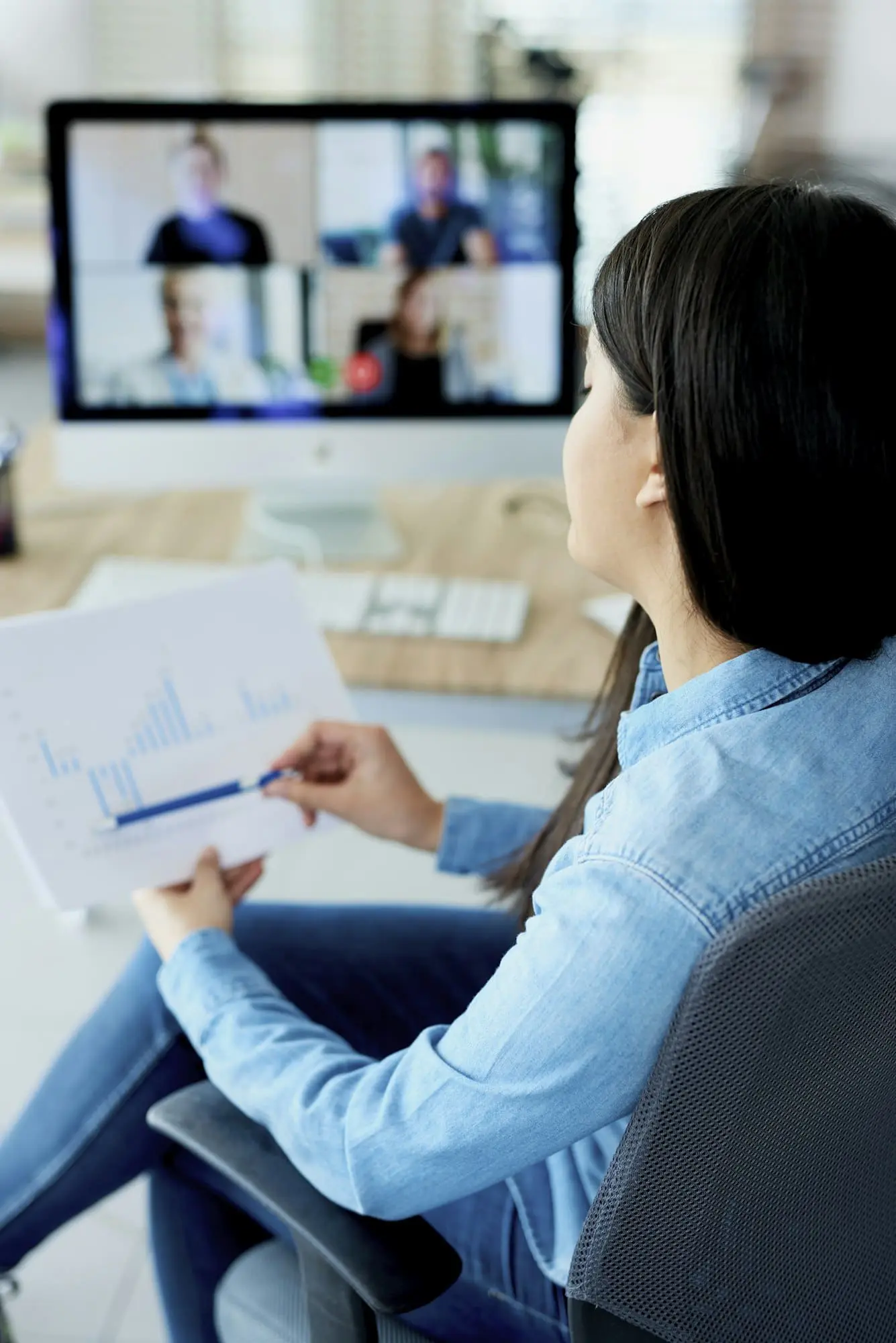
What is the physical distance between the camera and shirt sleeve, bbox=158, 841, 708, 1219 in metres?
0.62

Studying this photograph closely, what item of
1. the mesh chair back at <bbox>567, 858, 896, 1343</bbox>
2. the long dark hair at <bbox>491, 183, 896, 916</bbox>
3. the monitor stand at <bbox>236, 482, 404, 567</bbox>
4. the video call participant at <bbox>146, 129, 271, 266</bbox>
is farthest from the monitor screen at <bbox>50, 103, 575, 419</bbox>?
the mesh chair back at <bbox>567, 858, 896, 1343</bbox>

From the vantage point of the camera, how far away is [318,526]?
68.8 inches

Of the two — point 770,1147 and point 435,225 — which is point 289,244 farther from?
point 770,1147

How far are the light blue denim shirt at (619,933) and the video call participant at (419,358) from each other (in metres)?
0.96

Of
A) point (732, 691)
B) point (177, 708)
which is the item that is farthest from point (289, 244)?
point (732, 691)

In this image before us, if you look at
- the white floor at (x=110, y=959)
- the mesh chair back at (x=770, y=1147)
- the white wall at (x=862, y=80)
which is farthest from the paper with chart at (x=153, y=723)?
the white wall at (x=862, y=80)

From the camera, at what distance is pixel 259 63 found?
198 inches

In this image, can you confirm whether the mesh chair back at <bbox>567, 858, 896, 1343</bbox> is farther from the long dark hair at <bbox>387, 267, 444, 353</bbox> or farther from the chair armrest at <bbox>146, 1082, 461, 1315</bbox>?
the long dark hair at <bbox>387, 267, 444, 353</bbox>

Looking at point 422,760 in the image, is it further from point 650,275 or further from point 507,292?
point 650,275

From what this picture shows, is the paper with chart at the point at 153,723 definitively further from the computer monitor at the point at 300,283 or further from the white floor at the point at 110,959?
the computer monitor at the point at 300,283

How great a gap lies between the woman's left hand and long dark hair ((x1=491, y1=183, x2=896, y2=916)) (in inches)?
18.0

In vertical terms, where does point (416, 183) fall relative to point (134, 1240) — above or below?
above

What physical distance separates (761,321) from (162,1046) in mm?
716

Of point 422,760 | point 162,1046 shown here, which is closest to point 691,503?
point 162,1046
